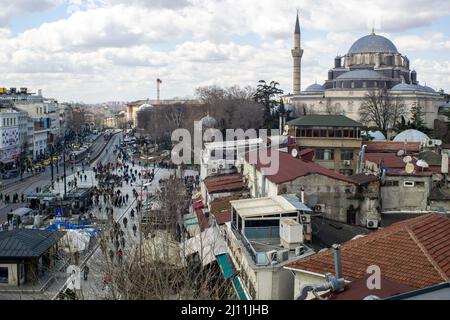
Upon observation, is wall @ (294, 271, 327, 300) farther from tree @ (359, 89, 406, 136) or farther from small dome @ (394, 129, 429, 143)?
tree @ (359, 89, 406, 136)

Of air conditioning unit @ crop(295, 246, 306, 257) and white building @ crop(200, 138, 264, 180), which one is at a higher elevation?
white building @ crop(200, 138, 264, 180)

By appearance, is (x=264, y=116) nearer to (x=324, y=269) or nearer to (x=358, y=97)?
(x=358, y=97)

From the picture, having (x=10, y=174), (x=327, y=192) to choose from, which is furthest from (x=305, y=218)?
(x=10, y=174)

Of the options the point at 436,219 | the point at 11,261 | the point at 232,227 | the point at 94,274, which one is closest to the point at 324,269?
the point at 436,219

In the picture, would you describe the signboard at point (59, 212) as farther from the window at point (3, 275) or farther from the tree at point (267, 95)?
the tree at point (267, 95)

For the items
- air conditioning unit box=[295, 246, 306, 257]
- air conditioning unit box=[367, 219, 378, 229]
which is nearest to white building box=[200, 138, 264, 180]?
air conditioning unit box=[367, 219, 378, 229]

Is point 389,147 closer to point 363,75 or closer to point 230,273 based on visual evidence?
point 230,273
